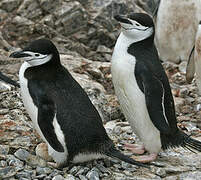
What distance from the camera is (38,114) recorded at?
3531 mm

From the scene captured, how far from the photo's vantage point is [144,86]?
3.83 metres

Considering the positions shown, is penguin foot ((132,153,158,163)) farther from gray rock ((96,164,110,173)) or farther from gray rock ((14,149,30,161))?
gray rock ((14,149,30,161))

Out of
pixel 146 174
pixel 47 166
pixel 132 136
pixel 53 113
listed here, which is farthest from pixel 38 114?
pixel 132 136

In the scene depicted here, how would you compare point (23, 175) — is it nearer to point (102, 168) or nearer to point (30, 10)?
point (102, 168)

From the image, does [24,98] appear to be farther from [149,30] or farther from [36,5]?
[36,5]

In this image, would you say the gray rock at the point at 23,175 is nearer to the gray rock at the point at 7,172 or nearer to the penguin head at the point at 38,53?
the gray rock at the point at 7,172

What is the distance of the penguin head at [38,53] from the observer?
3570mm

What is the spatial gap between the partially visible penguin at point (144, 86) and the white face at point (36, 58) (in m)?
0.64

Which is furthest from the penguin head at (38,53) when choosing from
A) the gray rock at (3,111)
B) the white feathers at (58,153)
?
the gray rock at (3,111)

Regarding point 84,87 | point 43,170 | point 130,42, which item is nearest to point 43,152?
point 43,170

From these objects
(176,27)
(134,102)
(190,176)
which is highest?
(134,102)

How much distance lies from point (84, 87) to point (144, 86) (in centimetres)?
155

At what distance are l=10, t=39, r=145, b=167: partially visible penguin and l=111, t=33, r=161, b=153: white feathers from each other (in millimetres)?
394

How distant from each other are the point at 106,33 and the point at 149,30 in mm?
3716
